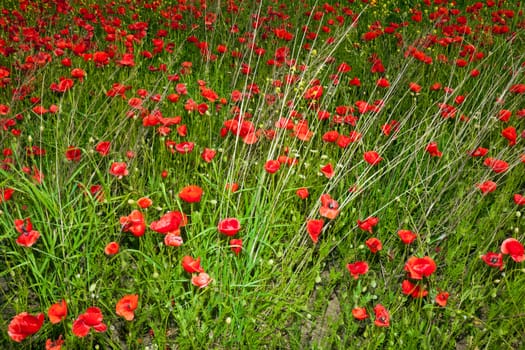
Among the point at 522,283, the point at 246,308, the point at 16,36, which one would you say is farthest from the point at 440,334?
the point at 16,36

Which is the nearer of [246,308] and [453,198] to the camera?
[246,308]

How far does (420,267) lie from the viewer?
5.91ft

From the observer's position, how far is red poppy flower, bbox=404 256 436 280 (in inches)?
70.3

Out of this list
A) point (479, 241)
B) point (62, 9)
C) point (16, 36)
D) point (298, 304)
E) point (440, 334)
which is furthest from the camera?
point (62, 9)

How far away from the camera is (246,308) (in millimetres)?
1845

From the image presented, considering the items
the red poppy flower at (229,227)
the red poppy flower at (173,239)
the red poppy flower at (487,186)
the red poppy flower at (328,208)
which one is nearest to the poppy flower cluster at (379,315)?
the red poppy flower at (328,208)

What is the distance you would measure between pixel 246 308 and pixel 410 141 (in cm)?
148

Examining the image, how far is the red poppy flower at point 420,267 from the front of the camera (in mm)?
1786

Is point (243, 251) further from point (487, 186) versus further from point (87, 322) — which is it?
point (487, 186)

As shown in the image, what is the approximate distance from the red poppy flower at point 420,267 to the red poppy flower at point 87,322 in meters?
1.10

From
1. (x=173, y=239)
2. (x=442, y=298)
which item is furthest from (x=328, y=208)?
(x=173, y=239)

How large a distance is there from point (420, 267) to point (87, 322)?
46.4 inches

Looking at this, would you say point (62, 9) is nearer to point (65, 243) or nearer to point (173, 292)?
point (65, 243)

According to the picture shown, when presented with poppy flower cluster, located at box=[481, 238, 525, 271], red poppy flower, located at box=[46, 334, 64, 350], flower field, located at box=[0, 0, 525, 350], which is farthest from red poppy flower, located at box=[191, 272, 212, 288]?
poppy flower cluster, located at box=[481, 238, 525, 271]
